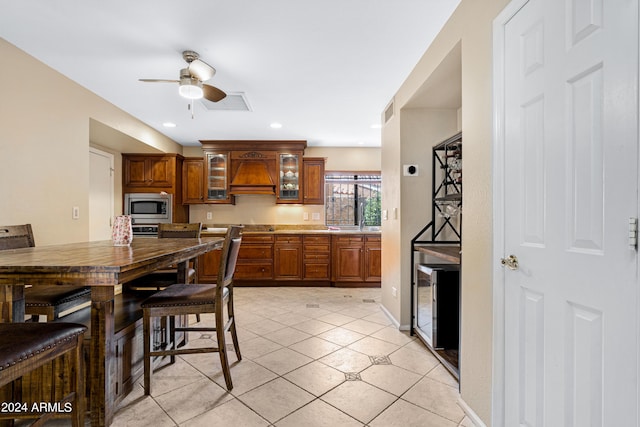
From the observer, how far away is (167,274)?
113 inches

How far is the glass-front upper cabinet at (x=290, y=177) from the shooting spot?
16.2 feet

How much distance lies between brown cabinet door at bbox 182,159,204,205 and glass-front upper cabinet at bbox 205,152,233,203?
0.16 meters

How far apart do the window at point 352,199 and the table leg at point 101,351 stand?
4.21 metres

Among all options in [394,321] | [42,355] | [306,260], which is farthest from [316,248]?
[42,355]

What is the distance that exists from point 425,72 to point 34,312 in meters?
3.09

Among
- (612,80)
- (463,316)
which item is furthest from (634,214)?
(463,316)

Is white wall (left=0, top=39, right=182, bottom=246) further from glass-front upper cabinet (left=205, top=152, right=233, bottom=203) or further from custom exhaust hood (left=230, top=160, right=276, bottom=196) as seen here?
custom exhaust hood (left=230, top=160, right=276, bottom=196)

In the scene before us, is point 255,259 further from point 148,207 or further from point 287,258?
point 148,207

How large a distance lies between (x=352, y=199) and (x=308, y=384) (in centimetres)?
384

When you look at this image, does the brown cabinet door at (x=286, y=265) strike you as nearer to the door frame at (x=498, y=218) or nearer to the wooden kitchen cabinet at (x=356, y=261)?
the wooden kitchen cabinet at (x=356, y=261)

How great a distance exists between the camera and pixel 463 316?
5.60 ft

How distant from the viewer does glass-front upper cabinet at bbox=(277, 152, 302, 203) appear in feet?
16.2

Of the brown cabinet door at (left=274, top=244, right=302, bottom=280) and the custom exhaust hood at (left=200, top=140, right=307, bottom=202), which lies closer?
the brown cabinet door at (left=274, top=244, right=302, bottom=280)

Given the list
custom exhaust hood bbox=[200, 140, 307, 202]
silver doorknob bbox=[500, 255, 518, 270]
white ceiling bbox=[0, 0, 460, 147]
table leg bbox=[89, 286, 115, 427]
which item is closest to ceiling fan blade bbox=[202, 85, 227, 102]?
white ceiling bbox=[0, 0, 460, 147]
